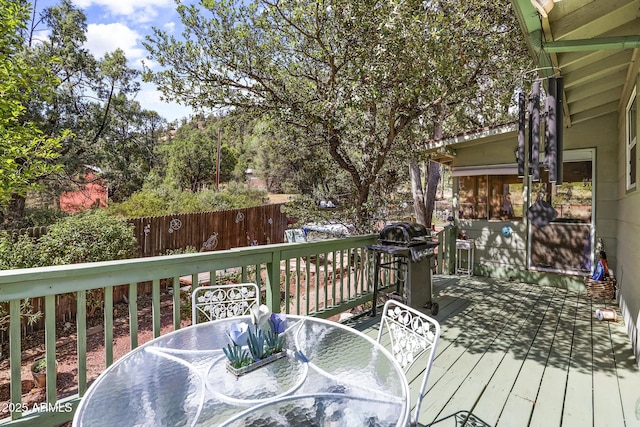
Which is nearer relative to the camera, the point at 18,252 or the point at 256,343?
the point at 256,343

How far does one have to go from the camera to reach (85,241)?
210 inches

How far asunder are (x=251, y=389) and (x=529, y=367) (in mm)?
2413

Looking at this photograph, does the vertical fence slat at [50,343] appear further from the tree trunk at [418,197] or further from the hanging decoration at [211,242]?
the tree trunk at [418,197]

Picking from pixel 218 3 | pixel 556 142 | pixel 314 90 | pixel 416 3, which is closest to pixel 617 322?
pixel 556 142

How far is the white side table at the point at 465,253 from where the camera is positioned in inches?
223

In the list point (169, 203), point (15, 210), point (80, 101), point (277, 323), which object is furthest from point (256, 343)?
point (80, 101)

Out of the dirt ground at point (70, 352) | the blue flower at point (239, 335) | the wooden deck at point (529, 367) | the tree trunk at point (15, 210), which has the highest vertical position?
the tree trunk at point (15, 210)

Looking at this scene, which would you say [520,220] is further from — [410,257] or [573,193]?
[410,257]

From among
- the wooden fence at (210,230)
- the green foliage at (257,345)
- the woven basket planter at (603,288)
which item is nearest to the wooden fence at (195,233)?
the wooden fence at (210,230)

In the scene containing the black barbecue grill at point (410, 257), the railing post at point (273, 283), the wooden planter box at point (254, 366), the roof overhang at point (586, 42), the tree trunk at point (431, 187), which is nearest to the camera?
the wooden planter box at point (254, 366)

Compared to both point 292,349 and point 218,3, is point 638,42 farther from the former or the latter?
point 218,3

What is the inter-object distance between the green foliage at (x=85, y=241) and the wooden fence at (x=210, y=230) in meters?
1.08

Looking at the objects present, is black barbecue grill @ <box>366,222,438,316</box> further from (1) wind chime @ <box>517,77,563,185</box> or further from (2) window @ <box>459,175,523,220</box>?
(2) window @ <box>459,175,523,220</box>

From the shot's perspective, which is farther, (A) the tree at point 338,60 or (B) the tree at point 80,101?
(B) the tree at point 80,101
